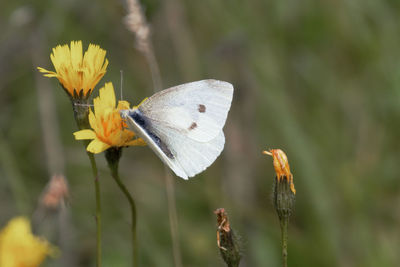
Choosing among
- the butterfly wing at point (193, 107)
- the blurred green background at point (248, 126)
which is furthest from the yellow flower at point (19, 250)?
the blurred green background at point (248, 126)

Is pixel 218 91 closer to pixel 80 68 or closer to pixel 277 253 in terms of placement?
pixel 80 68

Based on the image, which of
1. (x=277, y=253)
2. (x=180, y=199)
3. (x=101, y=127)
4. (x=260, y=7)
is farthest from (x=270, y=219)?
(x=101, y=127)

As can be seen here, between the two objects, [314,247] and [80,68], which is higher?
[80,68]

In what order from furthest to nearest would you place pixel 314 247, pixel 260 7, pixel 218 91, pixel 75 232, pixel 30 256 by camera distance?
pixel 260 7, pixel 75 232, pixel 314 247, pixel 218 91, pixel 30 256

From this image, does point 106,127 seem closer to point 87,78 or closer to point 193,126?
point 87,78

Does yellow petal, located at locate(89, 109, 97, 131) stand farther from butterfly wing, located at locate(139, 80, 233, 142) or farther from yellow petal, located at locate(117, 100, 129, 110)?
butterfly wing, located at locate(139, 80, 233, 142)

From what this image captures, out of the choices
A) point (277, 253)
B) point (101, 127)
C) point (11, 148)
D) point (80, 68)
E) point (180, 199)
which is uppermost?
point (80, 68)
